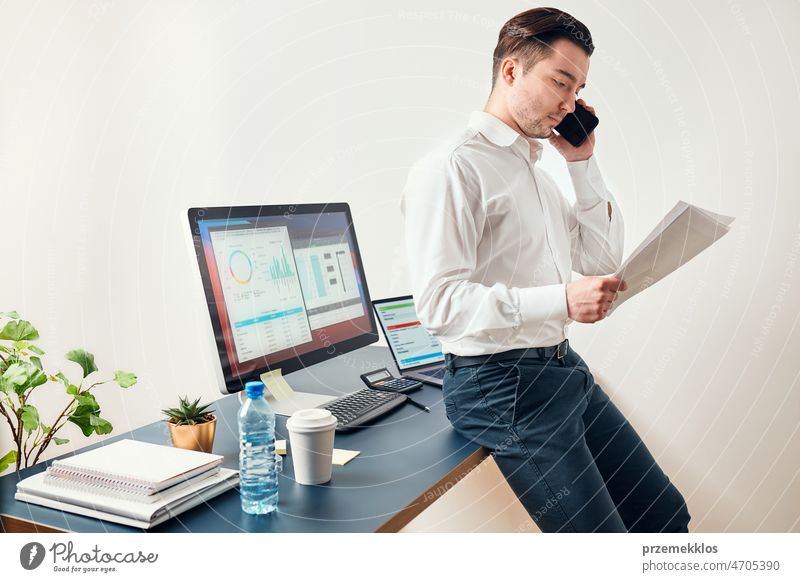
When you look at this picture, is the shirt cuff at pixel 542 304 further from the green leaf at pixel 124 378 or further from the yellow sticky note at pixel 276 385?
the green leaf at pixel 124 378

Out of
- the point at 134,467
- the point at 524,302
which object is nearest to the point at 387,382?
the point at 524,302

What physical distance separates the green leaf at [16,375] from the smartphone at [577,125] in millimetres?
1185

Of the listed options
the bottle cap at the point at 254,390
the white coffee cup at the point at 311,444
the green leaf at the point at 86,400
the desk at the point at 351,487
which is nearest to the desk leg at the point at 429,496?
the desk at the point at 351,487

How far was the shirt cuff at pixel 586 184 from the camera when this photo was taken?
1485mm

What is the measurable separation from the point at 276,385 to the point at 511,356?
1.55ft

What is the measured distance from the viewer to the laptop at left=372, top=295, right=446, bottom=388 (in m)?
1.58

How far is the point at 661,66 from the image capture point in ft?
5.34

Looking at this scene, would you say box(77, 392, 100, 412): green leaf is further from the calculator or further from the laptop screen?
the laptop screen

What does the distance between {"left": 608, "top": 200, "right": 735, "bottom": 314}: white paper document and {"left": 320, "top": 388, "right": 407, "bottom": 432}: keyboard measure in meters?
0.48

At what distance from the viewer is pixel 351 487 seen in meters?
0.91

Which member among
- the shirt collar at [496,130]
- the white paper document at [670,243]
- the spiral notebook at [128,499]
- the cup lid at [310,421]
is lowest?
the spiral notebook at [128,499]

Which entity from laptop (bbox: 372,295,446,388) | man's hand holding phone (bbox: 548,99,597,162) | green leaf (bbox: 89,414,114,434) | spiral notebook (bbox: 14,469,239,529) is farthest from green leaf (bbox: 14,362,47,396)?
man's hand holding phone (bbox: 548,99,597,162)

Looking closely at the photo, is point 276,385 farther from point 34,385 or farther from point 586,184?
point 586,184
